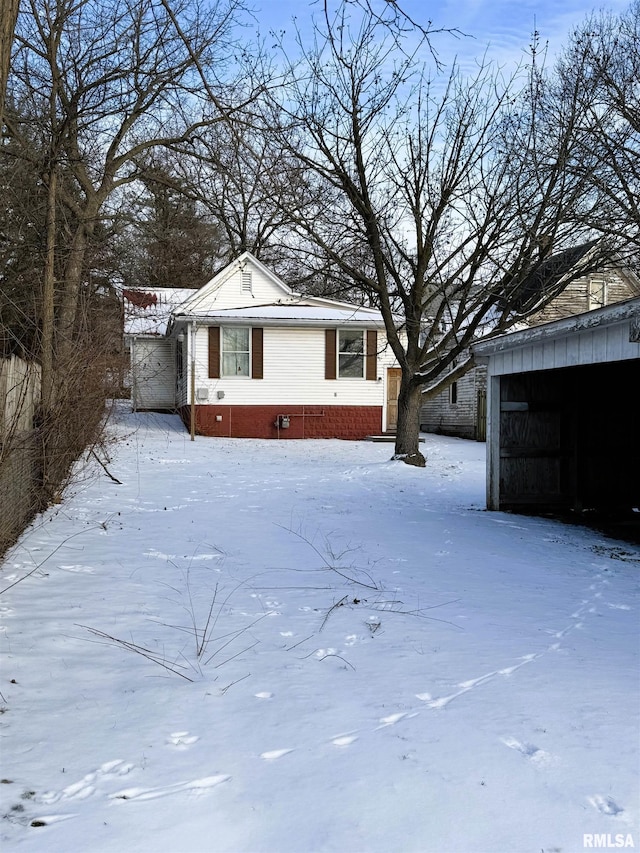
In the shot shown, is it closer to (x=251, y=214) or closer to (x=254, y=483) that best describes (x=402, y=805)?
(x=254, y=483)

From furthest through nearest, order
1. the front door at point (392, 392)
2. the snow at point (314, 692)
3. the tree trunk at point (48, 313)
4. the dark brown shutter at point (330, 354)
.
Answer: the front door at point (392, 392) → the dark brown shutter at point (330, 354) → the tree trunk at point (48, 313) → the snow at point (314, 692)

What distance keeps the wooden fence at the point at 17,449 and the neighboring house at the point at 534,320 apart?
1832cm

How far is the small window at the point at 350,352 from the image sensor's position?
2311 centimetres

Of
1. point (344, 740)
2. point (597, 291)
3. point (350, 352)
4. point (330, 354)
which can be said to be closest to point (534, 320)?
point (597, 291)

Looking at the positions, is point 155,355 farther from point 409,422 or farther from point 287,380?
point 409,422

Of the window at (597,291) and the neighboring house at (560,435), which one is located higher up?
the window at (597,291)

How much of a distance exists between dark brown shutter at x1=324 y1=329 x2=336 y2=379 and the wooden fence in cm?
1496

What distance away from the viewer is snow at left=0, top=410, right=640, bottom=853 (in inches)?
109

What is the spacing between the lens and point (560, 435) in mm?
10727

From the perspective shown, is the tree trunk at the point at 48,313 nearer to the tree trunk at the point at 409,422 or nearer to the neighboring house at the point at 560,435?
the neighboring house at the point at 560,435

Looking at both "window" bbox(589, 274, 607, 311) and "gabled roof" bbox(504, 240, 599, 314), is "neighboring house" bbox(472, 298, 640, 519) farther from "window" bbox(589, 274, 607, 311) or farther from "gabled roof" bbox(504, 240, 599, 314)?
"window" bbox(589, 274, 607, 311)

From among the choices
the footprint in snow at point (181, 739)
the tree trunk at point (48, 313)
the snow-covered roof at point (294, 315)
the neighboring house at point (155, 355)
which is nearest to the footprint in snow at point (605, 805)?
the footprint in snow at point (181, 739)

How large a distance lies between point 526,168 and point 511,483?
26.2ft

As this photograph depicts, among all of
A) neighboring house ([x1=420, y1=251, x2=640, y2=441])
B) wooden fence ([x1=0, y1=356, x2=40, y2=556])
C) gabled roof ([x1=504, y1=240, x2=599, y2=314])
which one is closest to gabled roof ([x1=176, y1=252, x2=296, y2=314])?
neighboring house ([x1=420, y1=251, x2=640, y2=441])
